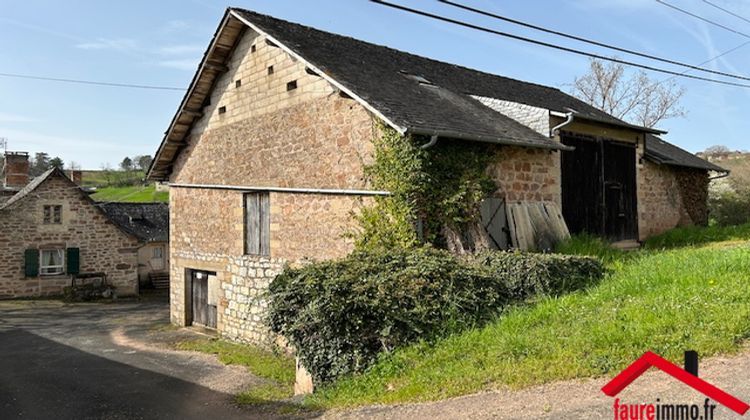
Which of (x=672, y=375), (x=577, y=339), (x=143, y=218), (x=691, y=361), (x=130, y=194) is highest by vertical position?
(x=130, y=194)

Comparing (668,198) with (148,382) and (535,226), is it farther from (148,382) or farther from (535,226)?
(148,382)

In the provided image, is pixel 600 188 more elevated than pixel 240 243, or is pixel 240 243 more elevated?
pixel 600 188

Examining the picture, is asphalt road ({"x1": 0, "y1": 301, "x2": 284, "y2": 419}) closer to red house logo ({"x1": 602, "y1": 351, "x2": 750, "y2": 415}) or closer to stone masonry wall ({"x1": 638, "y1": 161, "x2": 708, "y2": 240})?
red house logo ({"x1": 602, "y1": 351, "x2": 750, "y2": 415})

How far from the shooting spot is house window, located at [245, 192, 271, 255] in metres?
13.1

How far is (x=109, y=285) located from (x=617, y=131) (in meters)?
23.2

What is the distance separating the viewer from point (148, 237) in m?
30.5

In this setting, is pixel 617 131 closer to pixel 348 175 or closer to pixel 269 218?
pixel 348 175

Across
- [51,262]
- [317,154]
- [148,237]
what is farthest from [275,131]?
[148,237]

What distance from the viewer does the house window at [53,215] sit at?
83.0 feet

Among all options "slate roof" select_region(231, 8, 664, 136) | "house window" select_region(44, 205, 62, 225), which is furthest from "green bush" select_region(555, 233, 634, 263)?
"house window" select_region(44, 205, 62, 225)

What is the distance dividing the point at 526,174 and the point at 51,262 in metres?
22.9

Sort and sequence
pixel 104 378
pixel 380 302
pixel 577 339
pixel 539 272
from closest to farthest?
1. pixel 577 339
2. pixel 380 302
3. pixel 539 272
4. pixel 104 378

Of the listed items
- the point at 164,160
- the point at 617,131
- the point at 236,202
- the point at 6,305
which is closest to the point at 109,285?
the point at 6,305

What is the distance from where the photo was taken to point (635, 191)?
15055mm
